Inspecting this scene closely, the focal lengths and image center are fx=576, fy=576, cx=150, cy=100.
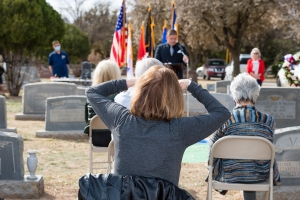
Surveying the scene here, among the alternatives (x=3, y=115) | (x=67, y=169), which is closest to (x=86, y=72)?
(x=3, y=115)

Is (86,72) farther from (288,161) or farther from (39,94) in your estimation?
(288,161)

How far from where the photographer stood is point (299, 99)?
1081cm

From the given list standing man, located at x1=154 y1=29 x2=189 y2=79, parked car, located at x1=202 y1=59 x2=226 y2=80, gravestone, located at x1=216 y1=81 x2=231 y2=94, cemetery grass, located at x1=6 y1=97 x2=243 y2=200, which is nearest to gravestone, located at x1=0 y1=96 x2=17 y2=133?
cemetery grass, located at x1=6 y1=97 x2=243 y2=200

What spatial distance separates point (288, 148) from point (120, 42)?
35.0 ft

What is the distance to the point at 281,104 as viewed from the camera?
10.8 metres

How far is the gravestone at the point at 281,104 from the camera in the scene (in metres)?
10.6

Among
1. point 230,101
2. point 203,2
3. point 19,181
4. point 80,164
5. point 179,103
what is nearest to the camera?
point 179,103

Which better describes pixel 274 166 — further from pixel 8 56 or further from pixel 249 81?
pixel 8 56

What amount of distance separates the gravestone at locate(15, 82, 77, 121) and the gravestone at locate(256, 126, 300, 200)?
728 centimetres

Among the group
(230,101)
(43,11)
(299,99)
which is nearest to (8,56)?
(43,11)

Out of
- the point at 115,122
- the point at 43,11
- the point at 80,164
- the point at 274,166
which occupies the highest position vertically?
the point at 43,11

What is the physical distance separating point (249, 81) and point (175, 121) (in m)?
1.73

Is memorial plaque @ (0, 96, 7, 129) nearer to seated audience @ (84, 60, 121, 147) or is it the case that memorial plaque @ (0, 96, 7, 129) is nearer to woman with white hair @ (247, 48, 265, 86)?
seated audience @ (84, 60, 121, 147)

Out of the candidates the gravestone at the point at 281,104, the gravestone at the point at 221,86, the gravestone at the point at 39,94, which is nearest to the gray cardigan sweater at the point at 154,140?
the gravestone at the point at 281,104
